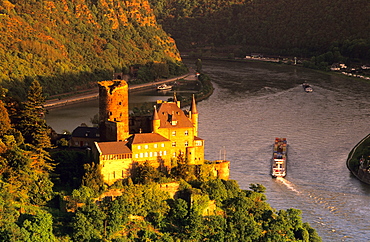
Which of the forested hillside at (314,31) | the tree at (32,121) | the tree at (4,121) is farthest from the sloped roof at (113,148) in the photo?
the forested hillside at (314,31)

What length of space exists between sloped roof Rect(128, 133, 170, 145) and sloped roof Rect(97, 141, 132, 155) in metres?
0.56

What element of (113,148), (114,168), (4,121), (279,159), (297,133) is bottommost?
(297,133)

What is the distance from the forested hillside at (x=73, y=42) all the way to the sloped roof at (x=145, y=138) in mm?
55089

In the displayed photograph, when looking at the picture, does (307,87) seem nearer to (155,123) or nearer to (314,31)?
(314,31)

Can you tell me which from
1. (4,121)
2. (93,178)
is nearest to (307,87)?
→ (4,121)

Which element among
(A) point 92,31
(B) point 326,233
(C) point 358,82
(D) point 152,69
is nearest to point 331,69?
(C) point 358,82

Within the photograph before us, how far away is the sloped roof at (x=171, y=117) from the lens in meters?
62.6

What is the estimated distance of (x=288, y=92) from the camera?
122 metres

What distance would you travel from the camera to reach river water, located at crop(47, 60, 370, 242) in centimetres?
6775

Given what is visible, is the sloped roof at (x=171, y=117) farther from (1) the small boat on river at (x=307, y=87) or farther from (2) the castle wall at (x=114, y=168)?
(1) the small boat on river at (x=307, y=87)

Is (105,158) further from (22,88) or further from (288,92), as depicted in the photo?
(288,92)

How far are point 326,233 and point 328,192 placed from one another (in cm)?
912

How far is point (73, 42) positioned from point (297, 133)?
197 feet

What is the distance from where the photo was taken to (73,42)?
14262cm
